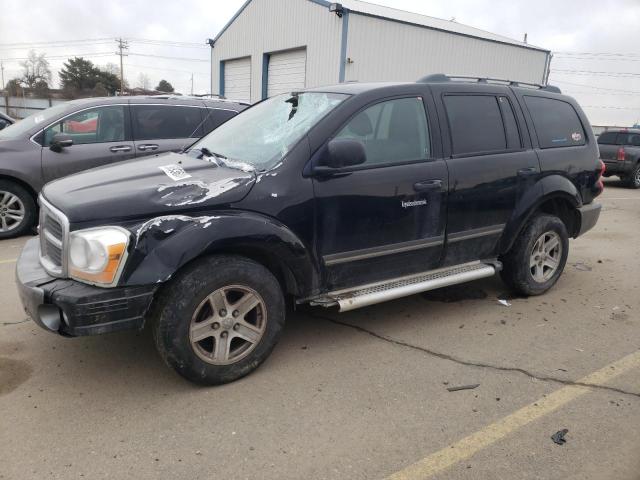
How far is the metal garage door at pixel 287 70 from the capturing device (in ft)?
66.1

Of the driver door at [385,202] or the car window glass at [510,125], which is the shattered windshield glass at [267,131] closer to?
the driver door at [385,202]

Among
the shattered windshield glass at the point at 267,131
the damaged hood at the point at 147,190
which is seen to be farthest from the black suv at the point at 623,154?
the damaged hood at the point at 147,190

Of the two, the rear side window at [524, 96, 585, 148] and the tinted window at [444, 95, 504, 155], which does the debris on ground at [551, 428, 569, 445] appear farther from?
the rear side window at [524, 96, 585, 148]

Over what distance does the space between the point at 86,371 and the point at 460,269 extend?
286 centimetres

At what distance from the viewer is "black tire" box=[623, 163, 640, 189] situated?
592 inches

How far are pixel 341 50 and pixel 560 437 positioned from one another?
55.0 ft

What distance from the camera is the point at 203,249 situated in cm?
292

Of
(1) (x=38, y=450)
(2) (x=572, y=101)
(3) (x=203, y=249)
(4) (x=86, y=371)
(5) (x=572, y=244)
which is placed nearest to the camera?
(1) (x=38, y=450)

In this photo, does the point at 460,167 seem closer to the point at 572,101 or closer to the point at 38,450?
the point at 572,101

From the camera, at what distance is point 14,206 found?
6.65 meters

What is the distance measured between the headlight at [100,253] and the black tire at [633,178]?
52.2ft

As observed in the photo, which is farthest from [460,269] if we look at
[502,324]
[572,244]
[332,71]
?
[332,71]

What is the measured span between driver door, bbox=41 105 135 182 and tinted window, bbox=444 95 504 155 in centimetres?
448

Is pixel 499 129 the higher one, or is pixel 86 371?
pixel 499 129
